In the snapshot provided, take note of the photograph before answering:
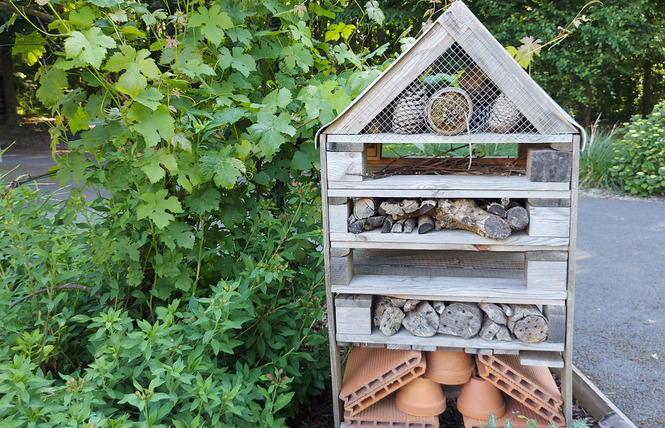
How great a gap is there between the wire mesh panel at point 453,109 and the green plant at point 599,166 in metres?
7.31

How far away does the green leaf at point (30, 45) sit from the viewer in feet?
6.93

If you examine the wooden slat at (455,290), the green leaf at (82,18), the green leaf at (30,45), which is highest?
the green leaf at (82,18)

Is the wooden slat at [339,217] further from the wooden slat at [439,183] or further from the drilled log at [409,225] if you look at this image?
the drilled log at [409,225]

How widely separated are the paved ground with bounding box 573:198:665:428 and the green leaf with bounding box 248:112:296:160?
2313mm

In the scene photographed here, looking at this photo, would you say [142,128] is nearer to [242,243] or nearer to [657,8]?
[242,243]

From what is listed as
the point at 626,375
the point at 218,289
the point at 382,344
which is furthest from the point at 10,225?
the point at 626,375

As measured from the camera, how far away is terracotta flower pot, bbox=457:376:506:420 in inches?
89.0

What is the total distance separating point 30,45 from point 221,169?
3.24ft

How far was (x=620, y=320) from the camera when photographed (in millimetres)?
3969

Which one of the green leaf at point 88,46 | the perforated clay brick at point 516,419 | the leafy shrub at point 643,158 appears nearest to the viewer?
the green leaf at point 88,46

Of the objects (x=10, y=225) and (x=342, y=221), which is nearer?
(x=342, y=221)

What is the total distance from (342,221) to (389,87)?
0.55 meters

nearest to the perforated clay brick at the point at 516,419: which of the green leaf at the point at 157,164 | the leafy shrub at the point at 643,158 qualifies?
the green leaf at the point at 157,164

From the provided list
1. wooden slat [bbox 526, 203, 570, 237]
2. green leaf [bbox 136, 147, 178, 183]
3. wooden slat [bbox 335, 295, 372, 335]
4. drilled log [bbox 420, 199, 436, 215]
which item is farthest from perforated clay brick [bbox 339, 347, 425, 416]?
green leaf [bbox 136, 147, 178, 183]
